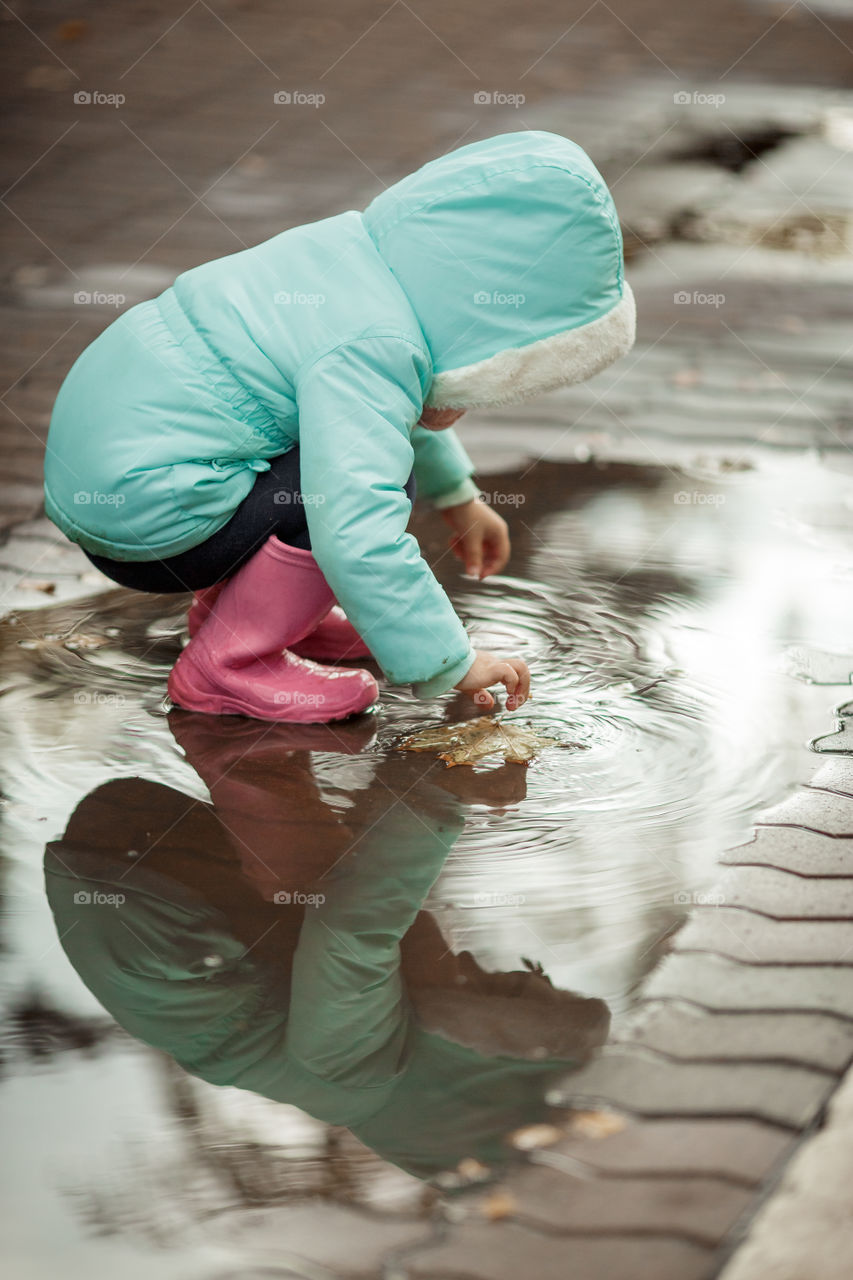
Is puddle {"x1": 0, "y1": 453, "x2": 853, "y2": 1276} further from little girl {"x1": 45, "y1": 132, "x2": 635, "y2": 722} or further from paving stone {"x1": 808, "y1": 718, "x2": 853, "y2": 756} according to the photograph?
little girl {"x1": 45, "y1": 132, "x2": 635, "y2": 722}

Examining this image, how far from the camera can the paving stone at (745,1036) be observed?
1.53m

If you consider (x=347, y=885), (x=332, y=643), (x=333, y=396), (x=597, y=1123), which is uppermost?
(x=333, y=396)

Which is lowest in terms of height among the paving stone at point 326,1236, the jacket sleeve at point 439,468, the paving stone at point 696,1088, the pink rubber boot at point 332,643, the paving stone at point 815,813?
the pink rubber boot at point 332,643

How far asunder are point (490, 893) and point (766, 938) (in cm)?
37

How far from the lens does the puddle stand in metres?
1.40

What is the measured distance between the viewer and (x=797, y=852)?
1.94 metres

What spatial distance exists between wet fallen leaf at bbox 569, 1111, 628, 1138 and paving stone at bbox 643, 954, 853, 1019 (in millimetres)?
229

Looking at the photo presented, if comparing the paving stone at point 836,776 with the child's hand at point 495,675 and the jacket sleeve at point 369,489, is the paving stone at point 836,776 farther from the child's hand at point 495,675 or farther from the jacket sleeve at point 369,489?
the jacket sleeve at point 369,489

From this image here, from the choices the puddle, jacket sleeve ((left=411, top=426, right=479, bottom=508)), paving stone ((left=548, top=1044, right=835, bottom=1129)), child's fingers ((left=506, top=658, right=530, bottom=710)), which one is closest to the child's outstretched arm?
child's fingers ((left=506, top=658, right=530, bottom=710))

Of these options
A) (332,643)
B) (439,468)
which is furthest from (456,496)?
(332,643)

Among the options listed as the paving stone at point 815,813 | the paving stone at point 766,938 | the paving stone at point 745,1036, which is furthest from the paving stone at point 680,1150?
the paving stone at point 815,813

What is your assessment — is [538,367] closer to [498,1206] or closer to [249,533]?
[249,533]

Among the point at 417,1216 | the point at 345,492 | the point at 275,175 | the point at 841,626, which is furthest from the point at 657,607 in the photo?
the point at 275,175

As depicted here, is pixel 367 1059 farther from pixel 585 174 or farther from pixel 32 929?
pixel 585 174
